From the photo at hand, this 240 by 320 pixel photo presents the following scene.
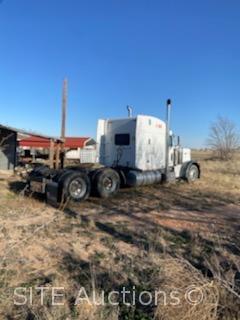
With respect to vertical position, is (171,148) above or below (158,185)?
above

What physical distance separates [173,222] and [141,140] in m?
6.58

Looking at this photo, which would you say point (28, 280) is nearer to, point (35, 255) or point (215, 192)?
point (35, 255)

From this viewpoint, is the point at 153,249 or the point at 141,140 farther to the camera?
the point at 141,140

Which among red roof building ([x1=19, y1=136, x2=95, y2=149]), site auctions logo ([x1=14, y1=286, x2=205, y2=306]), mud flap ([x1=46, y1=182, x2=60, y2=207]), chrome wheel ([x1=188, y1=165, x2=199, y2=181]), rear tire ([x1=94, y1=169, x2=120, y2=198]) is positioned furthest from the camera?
red roof building ([x1=19, y1=136, x2=95, y2=149])

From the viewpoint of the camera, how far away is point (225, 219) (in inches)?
439

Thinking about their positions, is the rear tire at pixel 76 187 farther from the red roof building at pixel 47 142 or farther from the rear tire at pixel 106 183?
the red roof building at pixel 47 142

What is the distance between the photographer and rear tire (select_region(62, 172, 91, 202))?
44.4 feet

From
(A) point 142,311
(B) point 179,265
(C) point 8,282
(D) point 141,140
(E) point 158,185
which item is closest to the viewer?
(A) point 142,311

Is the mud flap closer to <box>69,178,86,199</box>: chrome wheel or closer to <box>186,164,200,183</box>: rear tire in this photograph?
<box>69,178,86,199</box>: chrome wheel

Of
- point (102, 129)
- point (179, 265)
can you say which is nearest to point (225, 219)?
point (179, 265)

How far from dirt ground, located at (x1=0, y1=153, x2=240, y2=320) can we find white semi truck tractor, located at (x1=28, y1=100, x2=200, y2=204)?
23.7 inches

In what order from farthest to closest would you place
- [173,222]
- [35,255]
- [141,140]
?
[141,140] → [173,222] → [35,255]

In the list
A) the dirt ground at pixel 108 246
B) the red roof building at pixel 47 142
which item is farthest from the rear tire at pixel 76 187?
the red roof building at pixel 47 142

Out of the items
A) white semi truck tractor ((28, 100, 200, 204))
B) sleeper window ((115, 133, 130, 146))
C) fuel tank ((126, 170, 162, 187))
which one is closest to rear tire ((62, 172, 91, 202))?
white semi truck tractor ((28, 100, 200, 204))
